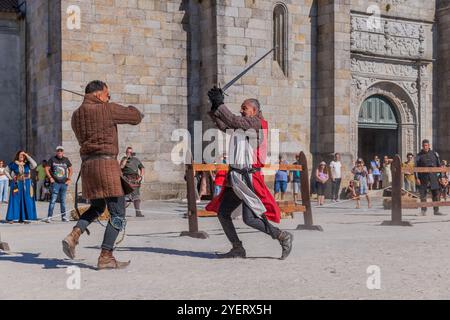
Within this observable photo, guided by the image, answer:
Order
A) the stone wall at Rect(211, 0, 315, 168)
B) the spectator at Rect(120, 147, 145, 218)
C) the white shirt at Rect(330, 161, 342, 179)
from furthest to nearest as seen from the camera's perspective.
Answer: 1. the white shirt at Rect(330, 161, 342, 179)
2. the stone wall at Rect(211, 0, 315, 168)
3. the spectator at Rect(120, 147, 145, 218)

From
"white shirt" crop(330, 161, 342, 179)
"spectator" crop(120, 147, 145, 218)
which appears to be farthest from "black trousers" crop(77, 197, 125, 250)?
"white shirt" crop(330, 161, 342, 179)

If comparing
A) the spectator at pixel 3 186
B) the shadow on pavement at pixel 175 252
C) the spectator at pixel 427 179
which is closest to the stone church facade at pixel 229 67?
the spectator at pixel 3 186

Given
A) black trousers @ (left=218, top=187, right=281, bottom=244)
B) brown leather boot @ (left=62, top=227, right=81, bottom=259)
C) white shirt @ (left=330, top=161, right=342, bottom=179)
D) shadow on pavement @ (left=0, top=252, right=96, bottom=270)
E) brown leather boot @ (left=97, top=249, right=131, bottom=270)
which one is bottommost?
shadow on pavement @ (left=0, top=252, right=96, bottom=270)

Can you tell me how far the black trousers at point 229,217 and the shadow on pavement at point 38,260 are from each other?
1.66 metres

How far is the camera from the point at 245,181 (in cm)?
823

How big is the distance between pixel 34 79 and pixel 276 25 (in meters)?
8.08

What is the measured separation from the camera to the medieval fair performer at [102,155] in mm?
7402

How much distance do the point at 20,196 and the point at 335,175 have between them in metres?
10.2

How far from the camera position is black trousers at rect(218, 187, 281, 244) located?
26.9 ft

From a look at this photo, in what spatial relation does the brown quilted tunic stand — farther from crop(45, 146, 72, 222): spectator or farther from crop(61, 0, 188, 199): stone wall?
crop(61, 0, 188, 199): stone wall

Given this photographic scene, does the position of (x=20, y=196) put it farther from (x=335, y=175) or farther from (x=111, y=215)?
(x=335, y=175)

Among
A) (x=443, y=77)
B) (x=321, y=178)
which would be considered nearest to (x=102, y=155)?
(x=321, y=178)

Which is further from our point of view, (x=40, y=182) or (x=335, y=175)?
(x=40, y=182)

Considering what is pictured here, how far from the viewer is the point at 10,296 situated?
5922 mm
